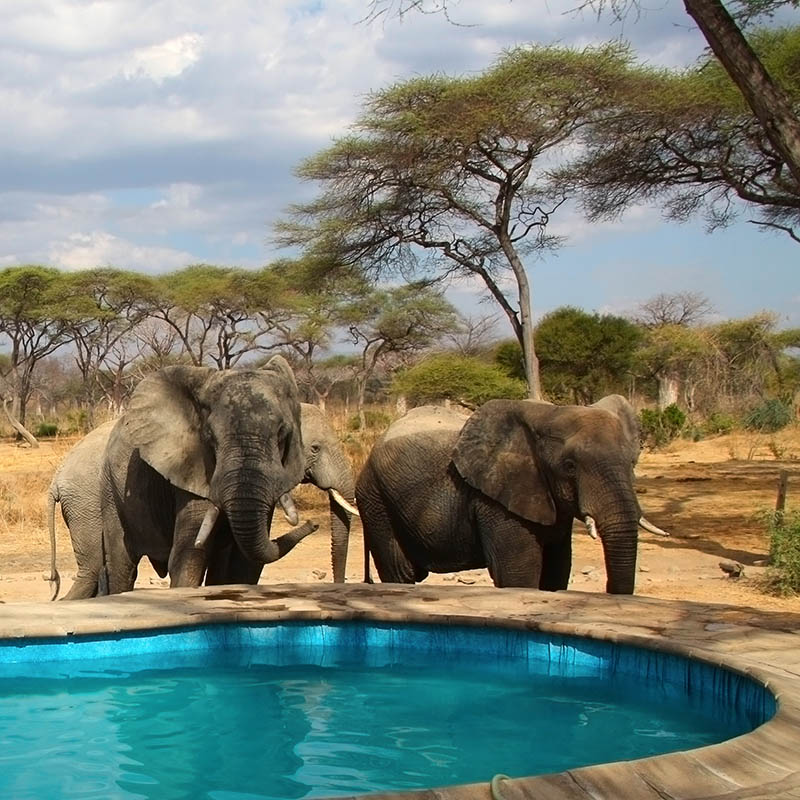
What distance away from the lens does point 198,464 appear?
7031mm

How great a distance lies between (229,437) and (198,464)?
1.64 feet

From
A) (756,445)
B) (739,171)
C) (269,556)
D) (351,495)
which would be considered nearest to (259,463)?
(269,556)

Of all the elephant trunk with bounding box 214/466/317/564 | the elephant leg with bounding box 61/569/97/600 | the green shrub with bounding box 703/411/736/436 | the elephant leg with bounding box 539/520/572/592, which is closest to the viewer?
the elephant trunk with bounding box 214/466/317/564

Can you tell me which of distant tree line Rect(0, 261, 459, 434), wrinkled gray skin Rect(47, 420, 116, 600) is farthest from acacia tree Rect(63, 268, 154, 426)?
wrinkled gray skin Rect(47, 420, 116, 600)

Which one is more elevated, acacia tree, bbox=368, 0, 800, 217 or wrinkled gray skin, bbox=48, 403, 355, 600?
acacia tree, bbox=368, 0, 800, 217

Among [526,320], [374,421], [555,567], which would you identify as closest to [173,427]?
[555,567]

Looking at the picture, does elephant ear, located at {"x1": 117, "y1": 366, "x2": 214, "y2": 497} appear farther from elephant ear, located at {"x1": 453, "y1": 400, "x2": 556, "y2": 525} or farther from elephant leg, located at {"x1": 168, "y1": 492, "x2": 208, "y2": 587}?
elephant ear, located at {"x1": 453, "y1": 400, "x2": 556, "y2": 525}

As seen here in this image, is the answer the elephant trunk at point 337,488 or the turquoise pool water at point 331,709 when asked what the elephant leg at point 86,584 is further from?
the turquoise pool water at point 331,709

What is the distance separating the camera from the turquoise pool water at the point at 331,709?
4750mm

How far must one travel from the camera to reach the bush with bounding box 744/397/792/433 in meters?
25.1

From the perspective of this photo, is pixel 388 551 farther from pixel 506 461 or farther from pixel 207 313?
pixel 207 313

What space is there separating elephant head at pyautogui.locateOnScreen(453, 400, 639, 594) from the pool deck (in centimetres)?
37

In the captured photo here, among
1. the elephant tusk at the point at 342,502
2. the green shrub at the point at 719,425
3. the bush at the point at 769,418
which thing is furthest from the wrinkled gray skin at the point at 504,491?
the green shrub at the point at 719,425

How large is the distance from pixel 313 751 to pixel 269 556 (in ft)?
6.13
